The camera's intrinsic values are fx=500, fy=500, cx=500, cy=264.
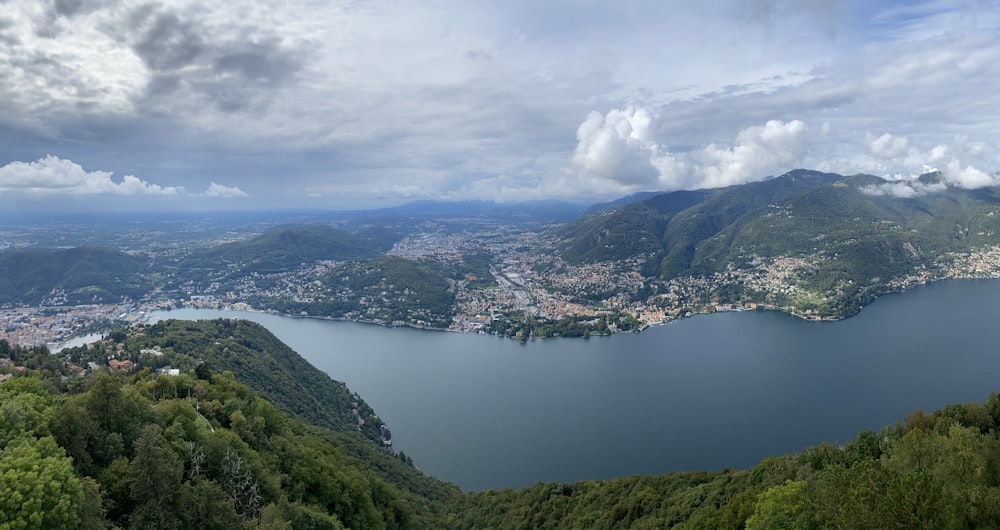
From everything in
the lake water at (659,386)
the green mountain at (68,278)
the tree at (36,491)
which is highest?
the tree at (36,491)

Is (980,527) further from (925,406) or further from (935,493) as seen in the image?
(925,406)

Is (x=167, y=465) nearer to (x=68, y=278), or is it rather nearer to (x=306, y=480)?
(x=306, y=480)

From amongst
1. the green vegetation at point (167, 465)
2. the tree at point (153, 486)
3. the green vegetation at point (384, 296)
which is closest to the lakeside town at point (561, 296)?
the green vegetation at point (384, 296)

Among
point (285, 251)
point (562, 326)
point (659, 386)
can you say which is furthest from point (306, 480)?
point (285, 251)

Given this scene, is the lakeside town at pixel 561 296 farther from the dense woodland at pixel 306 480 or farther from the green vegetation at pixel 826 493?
the dense woodland at pixel 306 480

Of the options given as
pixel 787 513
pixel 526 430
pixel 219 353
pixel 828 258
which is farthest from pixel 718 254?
pixel 787 513

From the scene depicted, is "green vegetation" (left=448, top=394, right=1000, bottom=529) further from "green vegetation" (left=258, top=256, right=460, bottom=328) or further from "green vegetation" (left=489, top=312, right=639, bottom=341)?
"green vegetation" (left=258, top=256, right=460, bottom=328)
